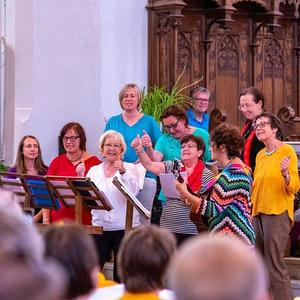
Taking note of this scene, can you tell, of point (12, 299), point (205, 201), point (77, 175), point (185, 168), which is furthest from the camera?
point (77, 175)

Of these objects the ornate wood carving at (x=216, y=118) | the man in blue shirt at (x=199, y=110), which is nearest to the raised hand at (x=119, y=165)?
the man in blue shirt at (x=199, y=110)

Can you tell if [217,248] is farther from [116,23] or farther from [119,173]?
[116,23]

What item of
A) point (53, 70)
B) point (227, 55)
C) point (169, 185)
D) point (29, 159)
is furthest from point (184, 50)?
point (169, 185)

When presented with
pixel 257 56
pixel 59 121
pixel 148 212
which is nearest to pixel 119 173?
pixel 148 212

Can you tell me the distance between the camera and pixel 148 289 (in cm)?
351

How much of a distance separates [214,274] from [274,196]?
237 inches

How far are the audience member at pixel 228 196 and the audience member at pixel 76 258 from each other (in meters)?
4.02

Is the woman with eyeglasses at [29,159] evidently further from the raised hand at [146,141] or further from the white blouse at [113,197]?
the raised hand at [146,141]

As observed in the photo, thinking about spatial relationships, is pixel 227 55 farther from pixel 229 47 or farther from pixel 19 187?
pixel 19 187

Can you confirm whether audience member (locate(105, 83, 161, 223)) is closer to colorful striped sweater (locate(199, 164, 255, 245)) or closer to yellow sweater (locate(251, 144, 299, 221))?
yellow sweater (locate(251, 144, 299, 221))

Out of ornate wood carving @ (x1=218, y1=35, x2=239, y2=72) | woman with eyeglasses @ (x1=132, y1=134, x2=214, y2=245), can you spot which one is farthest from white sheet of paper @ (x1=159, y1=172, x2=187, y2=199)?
ornate wood carving @ (x1=218, y1=35, x2=239, y2=72)

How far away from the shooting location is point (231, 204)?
7047 millimetres

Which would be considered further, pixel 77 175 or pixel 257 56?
pixel 257 56

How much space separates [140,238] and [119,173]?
4738mm
